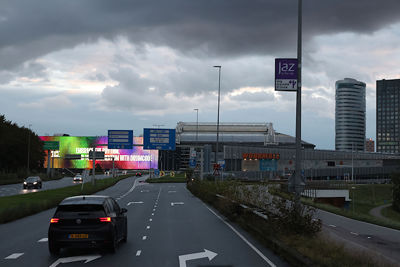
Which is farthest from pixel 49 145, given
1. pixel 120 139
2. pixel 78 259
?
pixel 78 259

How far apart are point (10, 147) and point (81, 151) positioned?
276ft

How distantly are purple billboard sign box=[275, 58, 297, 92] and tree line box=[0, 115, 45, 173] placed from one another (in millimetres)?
82953

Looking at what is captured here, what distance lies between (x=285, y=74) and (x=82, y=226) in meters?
8.26

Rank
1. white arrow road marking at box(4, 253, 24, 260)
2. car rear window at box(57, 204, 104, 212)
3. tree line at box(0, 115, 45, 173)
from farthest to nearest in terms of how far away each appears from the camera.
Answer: tree line at box(0, 115, 45, 173), car rear window at box(57, 204, 104, 212), white arrow road marking at box(4, 253, 24, 260)

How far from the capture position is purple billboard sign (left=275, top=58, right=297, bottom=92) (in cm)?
1580

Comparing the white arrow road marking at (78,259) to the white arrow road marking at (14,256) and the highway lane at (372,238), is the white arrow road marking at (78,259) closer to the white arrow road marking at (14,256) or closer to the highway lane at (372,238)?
the white arrow road marking at (14,256)

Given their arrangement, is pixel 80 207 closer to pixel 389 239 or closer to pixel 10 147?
pixel 389 239

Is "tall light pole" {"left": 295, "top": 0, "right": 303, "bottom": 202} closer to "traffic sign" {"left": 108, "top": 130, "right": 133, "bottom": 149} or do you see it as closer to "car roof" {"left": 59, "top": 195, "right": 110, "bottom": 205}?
"car roof" {"left": 59, "top": 195, "right": 110, "bottom": 205}

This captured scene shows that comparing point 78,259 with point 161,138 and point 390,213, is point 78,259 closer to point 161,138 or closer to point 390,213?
point 161,138

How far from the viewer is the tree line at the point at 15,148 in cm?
9512

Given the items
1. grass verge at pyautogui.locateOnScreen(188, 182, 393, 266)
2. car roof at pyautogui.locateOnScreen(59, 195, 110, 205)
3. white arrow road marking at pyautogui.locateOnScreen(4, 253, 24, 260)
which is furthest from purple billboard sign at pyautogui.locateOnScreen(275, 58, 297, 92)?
white arrow road marking at pyautogui.locateOnScreen(4, 253, 24, 260)

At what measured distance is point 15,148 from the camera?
97938 millimetres

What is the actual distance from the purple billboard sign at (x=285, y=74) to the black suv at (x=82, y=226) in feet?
23.4

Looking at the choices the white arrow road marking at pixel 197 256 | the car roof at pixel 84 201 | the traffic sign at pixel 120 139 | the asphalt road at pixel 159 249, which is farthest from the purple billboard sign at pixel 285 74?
the traffic sign at pixel 120 139
